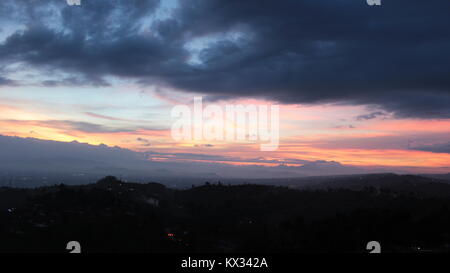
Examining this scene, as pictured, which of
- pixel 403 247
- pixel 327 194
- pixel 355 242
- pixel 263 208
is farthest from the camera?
pixel 327 194

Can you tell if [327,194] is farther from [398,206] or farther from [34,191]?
[34,191]

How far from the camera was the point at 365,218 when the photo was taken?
87.5 meters
